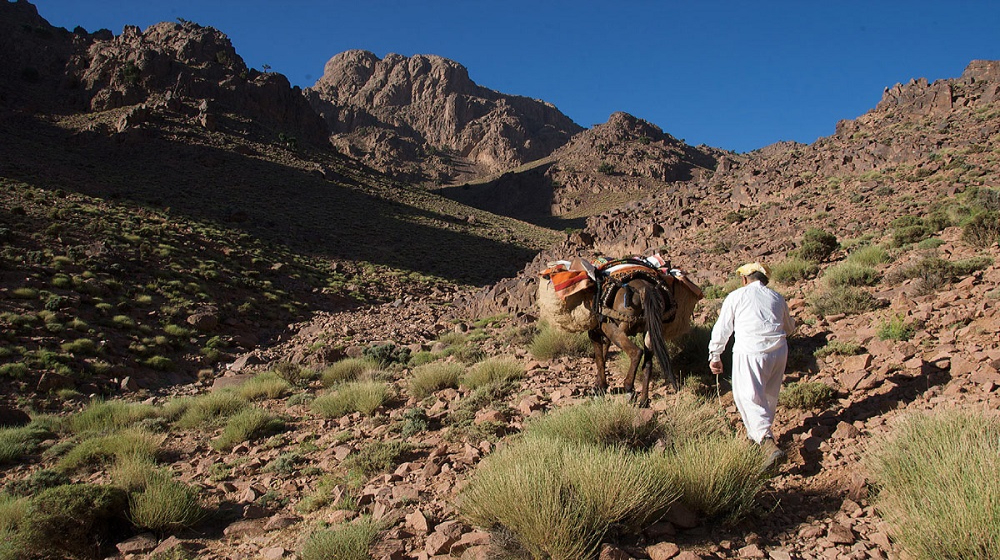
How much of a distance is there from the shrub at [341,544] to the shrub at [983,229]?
424 inches

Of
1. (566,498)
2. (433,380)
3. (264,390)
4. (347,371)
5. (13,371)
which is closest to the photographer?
(566,498)

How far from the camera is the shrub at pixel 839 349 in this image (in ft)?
21.0

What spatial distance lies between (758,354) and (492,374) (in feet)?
14.7

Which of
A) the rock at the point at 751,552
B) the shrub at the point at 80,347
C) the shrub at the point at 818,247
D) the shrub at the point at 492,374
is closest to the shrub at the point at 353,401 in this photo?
the shrub at the point at 492,374

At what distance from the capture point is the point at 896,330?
6.32 meters

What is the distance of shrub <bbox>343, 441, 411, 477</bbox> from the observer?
5594 millimetres

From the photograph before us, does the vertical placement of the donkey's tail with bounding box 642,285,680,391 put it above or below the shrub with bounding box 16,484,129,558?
above

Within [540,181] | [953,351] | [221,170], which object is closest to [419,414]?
[953,351]

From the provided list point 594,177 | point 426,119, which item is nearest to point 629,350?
point 594,177

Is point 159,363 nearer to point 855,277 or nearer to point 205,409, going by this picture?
point 205,409

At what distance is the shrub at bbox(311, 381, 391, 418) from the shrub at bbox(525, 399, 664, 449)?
3745 millimetres

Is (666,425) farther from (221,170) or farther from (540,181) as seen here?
(540,181)

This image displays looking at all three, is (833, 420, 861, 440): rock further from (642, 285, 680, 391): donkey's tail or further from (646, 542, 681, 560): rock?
(646, 542, 681, 560): rock

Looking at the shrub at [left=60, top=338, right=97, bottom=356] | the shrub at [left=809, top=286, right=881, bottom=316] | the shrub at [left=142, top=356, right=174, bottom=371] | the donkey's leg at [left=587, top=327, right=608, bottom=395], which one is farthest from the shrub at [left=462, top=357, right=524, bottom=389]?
the shrub at [left=60, top=338, right=97, bottom=356]
